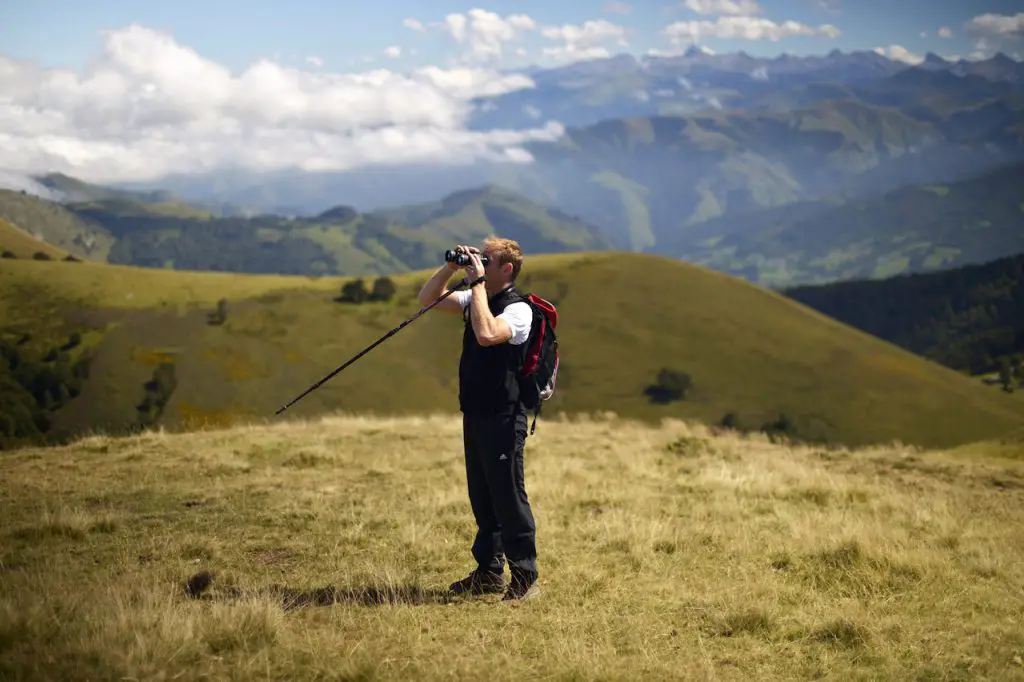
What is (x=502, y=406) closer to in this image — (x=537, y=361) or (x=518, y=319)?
(x=537, y=361)

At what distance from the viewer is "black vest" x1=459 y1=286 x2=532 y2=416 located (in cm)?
762

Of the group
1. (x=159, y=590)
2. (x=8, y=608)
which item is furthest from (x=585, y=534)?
(x=8, y=608)

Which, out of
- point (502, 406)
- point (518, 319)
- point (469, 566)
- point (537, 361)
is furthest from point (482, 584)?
point (518, 319)

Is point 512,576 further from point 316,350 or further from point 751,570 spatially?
point 316,350

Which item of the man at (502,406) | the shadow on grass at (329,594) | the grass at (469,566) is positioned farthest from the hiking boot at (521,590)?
the shadow on grass at (329,594)

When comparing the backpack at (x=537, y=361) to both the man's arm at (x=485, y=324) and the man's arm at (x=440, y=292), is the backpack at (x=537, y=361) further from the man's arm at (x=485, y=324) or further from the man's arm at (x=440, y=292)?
the man's arm at (x=440, y=292)

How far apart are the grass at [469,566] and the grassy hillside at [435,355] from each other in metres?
72.9

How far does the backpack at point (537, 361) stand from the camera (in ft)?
25.5

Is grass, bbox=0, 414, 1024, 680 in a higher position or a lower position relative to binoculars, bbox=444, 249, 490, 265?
lower

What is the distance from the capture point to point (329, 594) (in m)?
7.88

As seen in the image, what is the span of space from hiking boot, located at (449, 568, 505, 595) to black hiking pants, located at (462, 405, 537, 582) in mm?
76

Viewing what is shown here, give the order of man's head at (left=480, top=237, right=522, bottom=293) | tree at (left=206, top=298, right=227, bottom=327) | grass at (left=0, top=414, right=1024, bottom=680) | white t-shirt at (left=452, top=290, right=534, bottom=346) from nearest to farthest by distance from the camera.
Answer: grass at (left=0, top=414, right=1024, bottom=680), white t-shirt at (left=452, top=290, right=534, bottom=346), man's head at (left=480, top=237, right=522, bottom=293), tree at (left=206, top=298, right=227, bottom=327)

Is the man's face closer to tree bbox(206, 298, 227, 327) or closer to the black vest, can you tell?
the black vest

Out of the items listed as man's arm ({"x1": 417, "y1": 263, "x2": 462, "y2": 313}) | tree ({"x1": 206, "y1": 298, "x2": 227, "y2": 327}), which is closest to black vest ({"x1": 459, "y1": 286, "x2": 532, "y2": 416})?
man's arm ({"x1": 417, "y1": 263, "x2": 462, "y2": 313})
